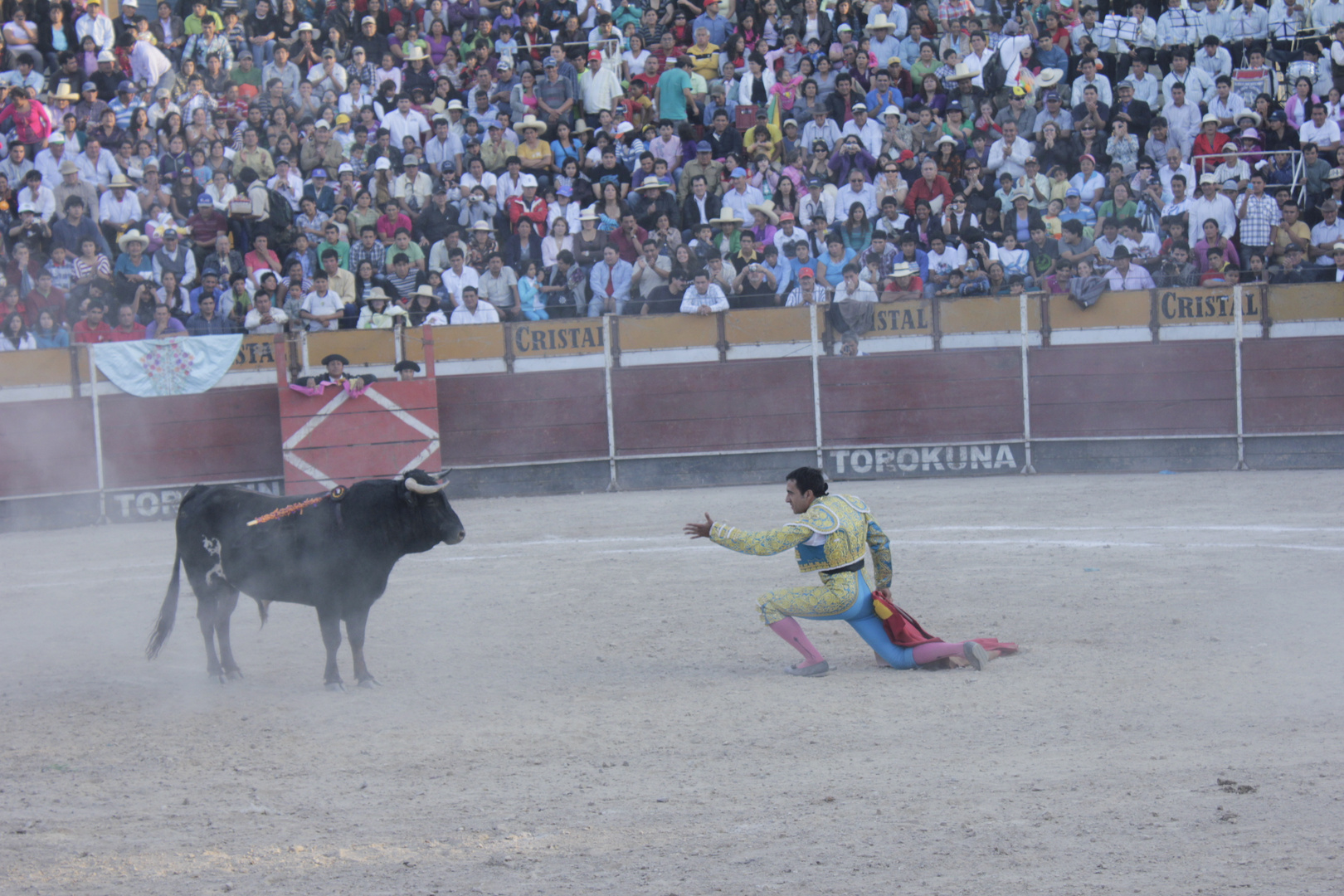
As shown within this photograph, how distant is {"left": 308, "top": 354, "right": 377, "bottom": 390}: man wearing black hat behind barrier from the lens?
46.8 feet

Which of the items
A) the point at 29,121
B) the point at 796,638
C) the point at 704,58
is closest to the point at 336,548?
the point at 796,638

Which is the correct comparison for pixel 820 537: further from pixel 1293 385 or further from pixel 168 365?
pixel 168 365

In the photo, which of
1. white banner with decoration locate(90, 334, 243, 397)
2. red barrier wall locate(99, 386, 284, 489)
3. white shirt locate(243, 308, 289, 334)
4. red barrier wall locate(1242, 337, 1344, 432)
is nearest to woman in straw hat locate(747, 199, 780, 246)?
red barrier wall locate(1242, 337, 1344, 432)

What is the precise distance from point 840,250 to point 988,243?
157 centimetres

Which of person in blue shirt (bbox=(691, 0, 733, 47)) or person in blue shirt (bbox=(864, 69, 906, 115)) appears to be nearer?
person in blue shirt (bbox=(864, 69, 906, 115))

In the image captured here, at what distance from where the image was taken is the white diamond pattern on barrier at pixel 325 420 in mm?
14266

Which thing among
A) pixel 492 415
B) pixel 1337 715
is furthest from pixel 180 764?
pixel 492 415

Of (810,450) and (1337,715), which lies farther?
(810,450)

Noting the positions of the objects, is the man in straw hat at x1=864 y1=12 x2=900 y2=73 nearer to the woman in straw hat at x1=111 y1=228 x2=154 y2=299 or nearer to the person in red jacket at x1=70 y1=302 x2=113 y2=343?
the woman in straw hat at x1=111 y1=228 x2=154 y2=299

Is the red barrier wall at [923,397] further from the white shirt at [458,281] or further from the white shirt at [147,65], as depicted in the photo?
the white shirt at [147,65]

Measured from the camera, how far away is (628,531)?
11.9 metres

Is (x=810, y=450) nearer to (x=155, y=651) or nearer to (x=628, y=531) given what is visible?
(x=628, y=531)

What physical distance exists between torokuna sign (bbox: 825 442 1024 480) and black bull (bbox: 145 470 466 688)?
843cm

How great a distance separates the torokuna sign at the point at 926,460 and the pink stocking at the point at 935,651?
7998 mm
